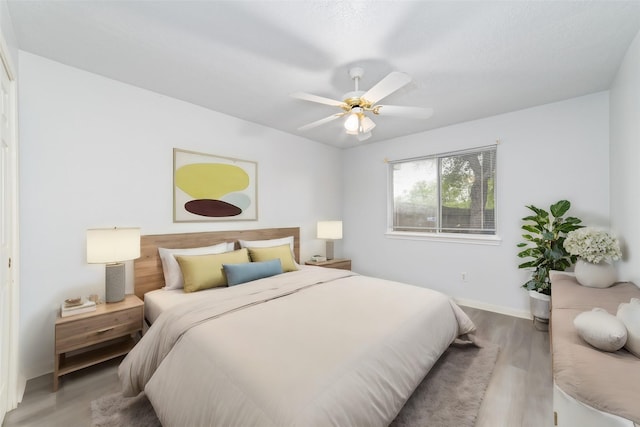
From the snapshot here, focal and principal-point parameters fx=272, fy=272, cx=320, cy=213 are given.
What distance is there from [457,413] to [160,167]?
3.22 metres

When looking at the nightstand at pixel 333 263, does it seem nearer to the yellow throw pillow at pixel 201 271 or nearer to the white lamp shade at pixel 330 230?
the white lamp shade at pixel 330 230

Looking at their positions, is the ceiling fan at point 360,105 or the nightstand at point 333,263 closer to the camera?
the ceiling fan at point 360,105

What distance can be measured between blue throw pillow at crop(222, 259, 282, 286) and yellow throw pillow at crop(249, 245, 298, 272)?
158 millimetres

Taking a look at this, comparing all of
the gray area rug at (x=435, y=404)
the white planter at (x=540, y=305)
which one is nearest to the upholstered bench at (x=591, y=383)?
the gray area rug at (x=435, y=404)

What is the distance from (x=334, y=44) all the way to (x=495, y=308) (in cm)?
350

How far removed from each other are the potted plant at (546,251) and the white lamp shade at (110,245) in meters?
3.85

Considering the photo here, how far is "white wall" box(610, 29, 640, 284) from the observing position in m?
1.89

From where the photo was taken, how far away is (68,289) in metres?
2.26

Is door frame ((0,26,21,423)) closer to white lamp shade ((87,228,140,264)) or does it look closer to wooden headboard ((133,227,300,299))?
white lamp shade ((87,228,140,264))

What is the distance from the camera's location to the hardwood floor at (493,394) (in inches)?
65.2

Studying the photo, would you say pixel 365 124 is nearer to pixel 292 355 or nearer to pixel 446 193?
pixel 292 355

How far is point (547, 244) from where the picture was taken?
9.32 ft

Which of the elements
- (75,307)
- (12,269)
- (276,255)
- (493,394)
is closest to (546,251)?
(493,394)

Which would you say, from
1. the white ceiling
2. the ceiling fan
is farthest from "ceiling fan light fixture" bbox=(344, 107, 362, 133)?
the white ceiling
